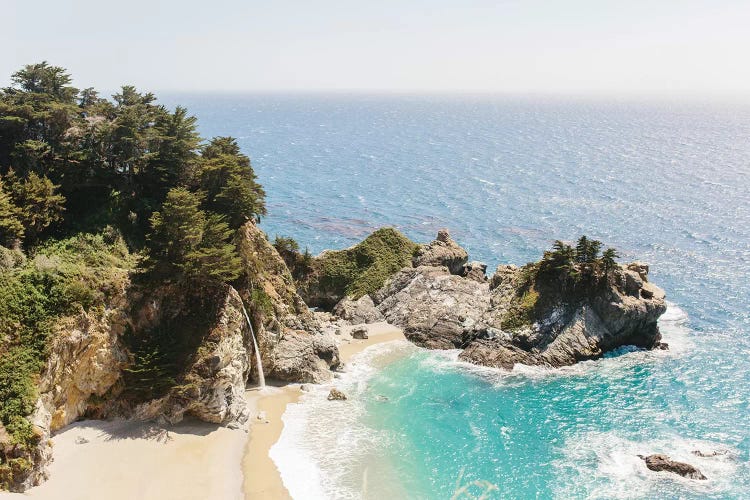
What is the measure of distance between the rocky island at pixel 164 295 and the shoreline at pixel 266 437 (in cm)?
175

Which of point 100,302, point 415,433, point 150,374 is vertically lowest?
point 415,433

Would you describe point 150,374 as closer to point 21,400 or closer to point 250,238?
point 21,400

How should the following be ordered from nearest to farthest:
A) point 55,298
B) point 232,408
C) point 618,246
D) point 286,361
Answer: point 55,298 < point 232,408 < point 286,361 < point 618,246

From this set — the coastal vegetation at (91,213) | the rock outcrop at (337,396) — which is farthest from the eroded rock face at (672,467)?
the coastal vegetation at (91,213)

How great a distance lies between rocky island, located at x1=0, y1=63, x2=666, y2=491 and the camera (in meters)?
35.8

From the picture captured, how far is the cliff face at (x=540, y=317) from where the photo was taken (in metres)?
54.7

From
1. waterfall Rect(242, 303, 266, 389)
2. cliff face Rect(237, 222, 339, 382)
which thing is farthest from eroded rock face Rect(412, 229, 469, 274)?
waterfall Rect(242, 303, 266, 389)

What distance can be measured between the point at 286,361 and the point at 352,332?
516 inches

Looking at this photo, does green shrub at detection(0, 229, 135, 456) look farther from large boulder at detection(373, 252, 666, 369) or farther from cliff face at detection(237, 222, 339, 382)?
large boulder at detection(373, 252, 666, 369)

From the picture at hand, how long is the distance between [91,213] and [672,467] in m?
49.0

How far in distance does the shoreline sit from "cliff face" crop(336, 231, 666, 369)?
34.8 feet

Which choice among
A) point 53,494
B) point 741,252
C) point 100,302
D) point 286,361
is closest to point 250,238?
point 286,361

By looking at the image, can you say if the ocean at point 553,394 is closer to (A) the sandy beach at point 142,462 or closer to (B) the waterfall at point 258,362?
(A) the sandy beach at point 142,462

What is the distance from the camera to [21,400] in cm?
3183
